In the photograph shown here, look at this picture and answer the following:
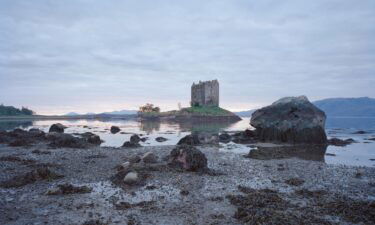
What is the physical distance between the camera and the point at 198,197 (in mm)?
12758

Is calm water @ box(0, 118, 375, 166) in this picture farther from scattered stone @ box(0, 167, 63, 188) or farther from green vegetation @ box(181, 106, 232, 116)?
green vegetation @ box(181, 106, 232, 116)

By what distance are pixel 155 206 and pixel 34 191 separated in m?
5.46

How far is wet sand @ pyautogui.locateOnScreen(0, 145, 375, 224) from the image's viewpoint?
10.3 meters

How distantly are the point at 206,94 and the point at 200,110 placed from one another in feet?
45.8

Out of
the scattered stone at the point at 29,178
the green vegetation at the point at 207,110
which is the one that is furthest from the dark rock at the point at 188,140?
the green vegetation at the point at 207,110

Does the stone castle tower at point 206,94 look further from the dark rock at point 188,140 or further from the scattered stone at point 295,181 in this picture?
the scattered stone at point 295,181

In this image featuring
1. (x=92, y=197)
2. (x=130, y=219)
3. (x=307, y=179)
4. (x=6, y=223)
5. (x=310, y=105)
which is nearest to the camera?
(x=6, y=223)

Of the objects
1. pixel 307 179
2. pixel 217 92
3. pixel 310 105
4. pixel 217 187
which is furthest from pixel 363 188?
pixel 217 92

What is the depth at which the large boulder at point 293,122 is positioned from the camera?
37188mm

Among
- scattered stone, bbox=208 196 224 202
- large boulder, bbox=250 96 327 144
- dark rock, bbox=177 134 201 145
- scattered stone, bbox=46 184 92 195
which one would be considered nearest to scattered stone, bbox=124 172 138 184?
scattered stone, bbox=46 184 92 195

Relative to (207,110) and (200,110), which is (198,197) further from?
(207,110)

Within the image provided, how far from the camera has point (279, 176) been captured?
1719cm

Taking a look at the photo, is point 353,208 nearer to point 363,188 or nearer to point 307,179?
point 363,188

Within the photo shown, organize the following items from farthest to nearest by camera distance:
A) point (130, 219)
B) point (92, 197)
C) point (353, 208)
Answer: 1. point (92, 197)
2. point (353, 208)
3. point (130, 219)
